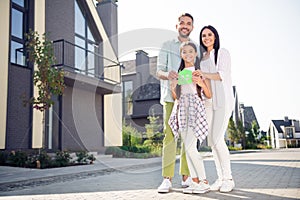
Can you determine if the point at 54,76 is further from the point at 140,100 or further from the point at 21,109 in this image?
the point at 140,100

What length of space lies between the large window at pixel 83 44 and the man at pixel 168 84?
8207 millimetres

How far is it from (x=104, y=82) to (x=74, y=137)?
2381 millimetres

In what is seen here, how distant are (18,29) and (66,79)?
208 centimetres

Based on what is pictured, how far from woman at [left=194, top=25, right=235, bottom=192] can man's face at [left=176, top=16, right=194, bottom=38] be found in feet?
0.78

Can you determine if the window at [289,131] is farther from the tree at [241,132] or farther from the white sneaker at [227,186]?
the white sneaker at [227,186]

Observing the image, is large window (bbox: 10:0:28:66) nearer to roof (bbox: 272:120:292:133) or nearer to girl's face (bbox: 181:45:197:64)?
girl's face (bbox: 181:45:197:64)

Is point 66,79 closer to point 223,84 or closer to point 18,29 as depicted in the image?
point 18,29

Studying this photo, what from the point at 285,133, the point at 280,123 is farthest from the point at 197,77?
the point at 280,123

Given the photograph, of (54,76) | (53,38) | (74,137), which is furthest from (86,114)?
(54,76)

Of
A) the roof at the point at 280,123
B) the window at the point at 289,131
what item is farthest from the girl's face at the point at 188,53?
the roof at the point at 280,123

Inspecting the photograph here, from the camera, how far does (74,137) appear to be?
10891 millimetres

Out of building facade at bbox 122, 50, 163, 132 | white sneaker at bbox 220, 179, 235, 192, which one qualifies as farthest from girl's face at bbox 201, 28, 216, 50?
building facade at bbox 122, 50, 163, 132

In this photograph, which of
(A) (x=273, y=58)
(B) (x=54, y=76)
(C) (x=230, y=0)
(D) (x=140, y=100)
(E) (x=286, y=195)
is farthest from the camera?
(D) (x=140, y=100)

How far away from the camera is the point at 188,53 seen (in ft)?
9.73
